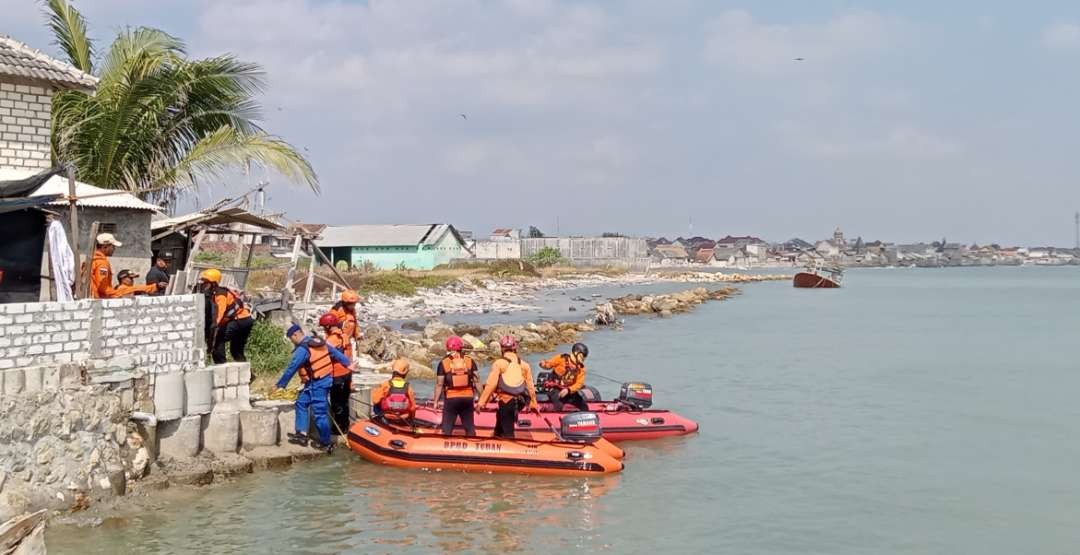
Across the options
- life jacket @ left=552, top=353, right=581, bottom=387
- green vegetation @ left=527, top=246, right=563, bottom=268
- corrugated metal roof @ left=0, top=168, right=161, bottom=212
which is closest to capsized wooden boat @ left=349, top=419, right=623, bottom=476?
life jacket @ left=552, top=353, right=581, bottom=387

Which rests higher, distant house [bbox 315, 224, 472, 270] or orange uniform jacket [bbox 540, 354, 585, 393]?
distant house [bbox 315, 224, 472, 270]

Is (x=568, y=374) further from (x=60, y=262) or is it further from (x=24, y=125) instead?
(x=24, y=125)

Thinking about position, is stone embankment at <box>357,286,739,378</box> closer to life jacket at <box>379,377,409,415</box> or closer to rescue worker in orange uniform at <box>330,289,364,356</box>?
rescue worker in orange uniform at <box>330,289,364,356</box>

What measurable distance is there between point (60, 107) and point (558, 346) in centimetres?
1711

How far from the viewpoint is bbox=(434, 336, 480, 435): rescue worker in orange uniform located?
43.0 ft

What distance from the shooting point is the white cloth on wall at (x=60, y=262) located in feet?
37.2

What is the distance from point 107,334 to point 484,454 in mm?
5209

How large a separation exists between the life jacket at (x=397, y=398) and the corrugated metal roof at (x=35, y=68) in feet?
22.5

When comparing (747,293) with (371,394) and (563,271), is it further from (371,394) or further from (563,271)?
(371,394)

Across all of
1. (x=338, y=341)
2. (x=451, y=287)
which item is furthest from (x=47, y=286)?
(x=451, y=287)

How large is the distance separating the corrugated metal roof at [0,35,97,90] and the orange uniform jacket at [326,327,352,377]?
5776 millimetres

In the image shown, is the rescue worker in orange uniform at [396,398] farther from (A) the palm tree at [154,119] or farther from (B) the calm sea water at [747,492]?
(A) the palm tree at [154,119]

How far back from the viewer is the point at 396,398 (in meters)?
13.7

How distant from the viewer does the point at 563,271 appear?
90500 mm
